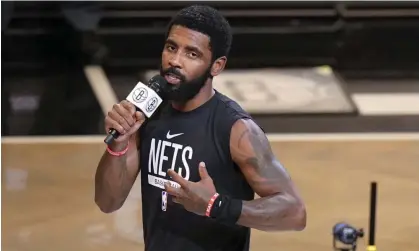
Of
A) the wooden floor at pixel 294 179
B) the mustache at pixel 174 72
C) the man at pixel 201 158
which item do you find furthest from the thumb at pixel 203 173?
the wooden floor at pixel 294 179

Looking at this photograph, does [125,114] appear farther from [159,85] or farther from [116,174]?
[116,174]

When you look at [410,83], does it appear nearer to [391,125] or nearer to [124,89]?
[391,125]

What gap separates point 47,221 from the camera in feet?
12.5

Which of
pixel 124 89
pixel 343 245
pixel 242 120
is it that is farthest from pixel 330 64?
pixel 242 120

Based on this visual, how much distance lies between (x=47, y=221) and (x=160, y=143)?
1.97 meters

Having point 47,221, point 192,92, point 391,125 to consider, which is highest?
point 192,92

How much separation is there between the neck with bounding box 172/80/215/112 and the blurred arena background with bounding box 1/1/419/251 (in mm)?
1725

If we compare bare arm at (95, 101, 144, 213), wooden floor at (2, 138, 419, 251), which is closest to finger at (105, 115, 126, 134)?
bare arm at (95, 101, 144, 213)

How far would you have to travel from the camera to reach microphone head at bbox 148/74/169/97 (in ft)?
6.06

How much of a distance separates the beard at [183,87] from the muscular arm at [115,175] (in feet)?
0.61

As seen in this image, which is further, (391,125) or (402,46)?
(402,46)

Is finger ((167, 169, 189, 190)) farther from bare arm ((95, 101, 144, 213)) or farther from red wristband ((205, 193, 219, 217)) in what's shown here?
bare arm ((95, 101, 144, 213))

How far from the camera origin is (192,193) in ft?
5.85

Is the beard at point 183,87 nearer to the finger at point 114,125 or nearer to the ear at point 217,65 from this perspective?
the ear at point 217,65
